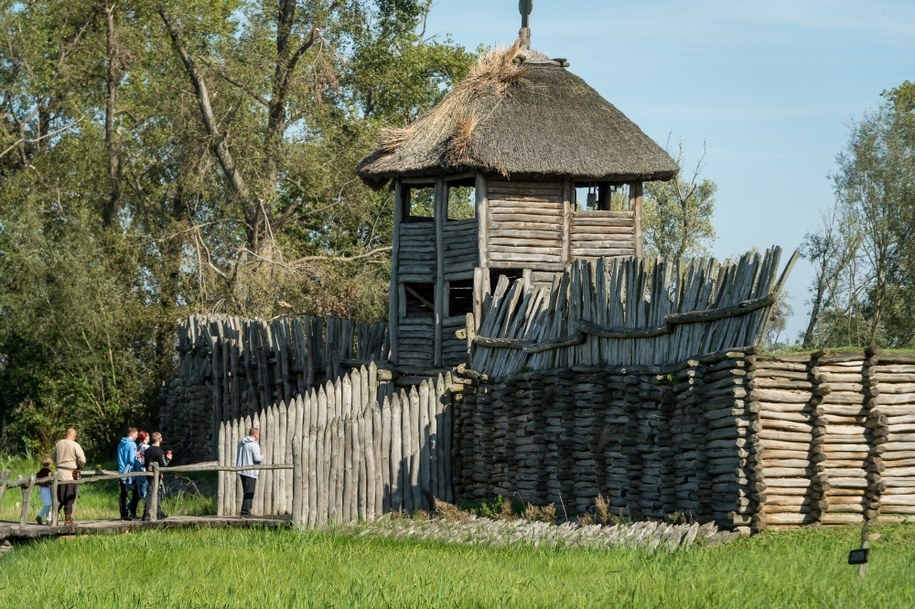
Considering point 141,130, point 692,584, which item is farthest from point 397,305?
point 141,130

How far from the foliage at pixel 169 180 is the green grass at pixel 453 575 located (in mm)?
16336

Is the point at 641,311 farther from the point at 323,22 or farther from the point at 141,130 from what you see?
the point at 141,130

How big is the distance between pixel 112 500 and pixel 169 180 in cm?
1674

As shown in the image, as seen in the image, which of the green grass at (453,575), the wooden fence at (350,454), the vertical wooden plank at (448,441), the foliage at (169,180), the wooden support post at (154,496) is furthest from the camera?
the foliage at (169,180)

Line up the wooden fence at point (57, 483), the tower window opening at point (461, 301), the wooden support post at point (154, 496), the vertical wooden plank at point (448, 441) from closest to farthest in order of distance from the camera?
the wooden fence at point (57, 483) < the wooden support post at point (154, 496) < the vertical wooden plank at point (448, 441) < the tower window opening at point (461, 301)

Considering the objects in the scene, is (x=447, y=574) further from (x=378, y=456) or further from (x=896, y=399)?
(x=378, y=456)

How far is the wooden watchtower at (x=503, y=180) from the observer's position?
24.7 metres

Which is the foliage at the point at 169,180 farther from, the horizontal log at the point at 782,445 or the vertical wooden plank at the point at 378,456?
the horizontal log at the point at 782,445

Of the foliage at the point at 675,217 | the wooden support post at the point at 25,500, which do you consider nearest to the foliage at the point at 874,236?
the foliage at the point at 675,217

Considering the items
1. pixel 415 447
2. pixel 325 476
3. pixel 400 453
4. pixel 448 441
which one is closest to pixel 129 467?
pixel 325 476

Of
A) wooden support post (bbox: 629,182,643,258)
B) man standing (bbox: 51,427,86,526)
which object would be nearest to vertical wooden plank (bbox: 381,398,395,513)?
man standing (bbox: 51,427,86,526)

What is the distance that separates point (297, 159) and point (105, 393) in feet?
23.6

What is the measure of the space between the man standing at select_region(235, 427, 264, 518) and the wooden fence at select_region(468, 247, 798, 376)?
11.1 feet

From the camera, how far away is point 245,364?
27.9 metres
